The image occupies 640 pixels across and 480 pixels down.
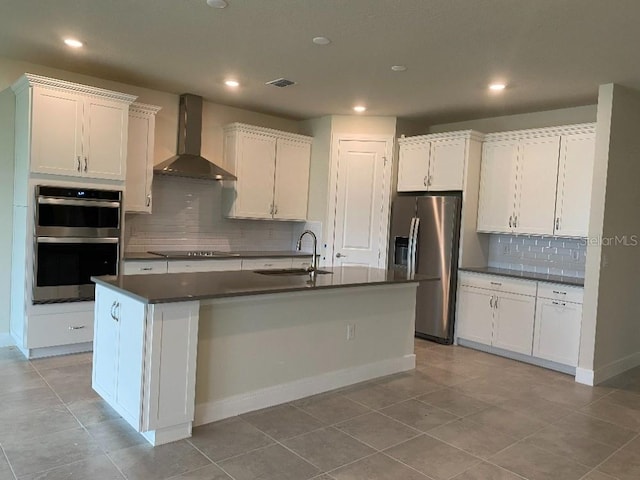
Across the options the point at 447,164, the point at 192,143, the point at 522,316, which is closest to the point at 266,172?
the point at 192,143

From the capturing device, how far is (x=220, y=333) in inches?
125

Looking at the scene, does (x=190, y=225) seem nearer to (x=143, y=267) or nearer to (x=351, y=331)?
(x=143, y=267)

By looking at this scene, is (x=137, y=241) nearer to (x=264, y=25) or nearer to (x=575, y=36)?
(x=264, y=25)

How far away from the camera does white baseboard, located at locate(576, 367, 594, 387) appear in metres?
4.35

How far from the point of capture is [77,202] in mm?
4328

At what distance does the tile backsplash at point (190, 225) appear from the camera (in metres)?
5.41

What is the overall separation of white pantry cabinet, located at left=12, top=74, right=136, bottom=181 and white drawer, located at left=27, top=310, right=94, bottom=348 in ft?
4.14

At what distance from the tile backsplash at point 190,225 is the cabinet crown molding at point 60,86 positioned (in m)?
1.12

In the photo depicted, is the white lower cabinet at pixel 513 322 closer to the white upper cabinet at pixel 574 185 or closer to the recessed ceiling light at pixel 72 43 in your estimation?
the white upper cabinet at pixel 574 185

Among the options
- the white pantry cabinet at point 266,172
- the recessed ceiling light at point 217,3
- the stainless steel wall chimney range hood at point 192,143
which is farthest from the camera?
the white pantry cabinet at point 266,172

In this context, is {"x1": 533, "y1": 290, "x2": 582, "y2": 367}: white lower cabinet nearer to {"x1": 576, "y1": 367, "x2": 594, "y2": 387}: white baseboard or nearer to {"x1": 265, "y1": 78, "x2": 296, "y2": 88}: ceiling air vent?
{"x1": 576, "y1": 367, "x2": 594, "y2": 387}: white baseboard

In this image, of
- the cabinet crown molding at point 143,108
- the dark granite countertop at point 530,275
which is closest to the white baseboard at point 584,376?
the dark granite countertop at point 530,275

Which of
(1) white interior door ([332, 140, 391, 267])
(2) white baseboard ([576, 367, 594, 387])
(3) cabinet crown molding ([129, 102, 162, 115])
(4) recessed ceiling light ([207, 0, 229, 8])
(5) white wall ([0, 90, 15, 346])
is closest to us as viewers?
(4) recessed ceiling light ([207, 0, 229, 8])

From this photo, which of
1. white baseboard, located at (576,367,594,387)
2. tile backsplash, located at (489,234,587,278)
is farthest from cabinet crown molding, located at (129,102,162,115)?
white baseboard, located at (576,367,594,387)
